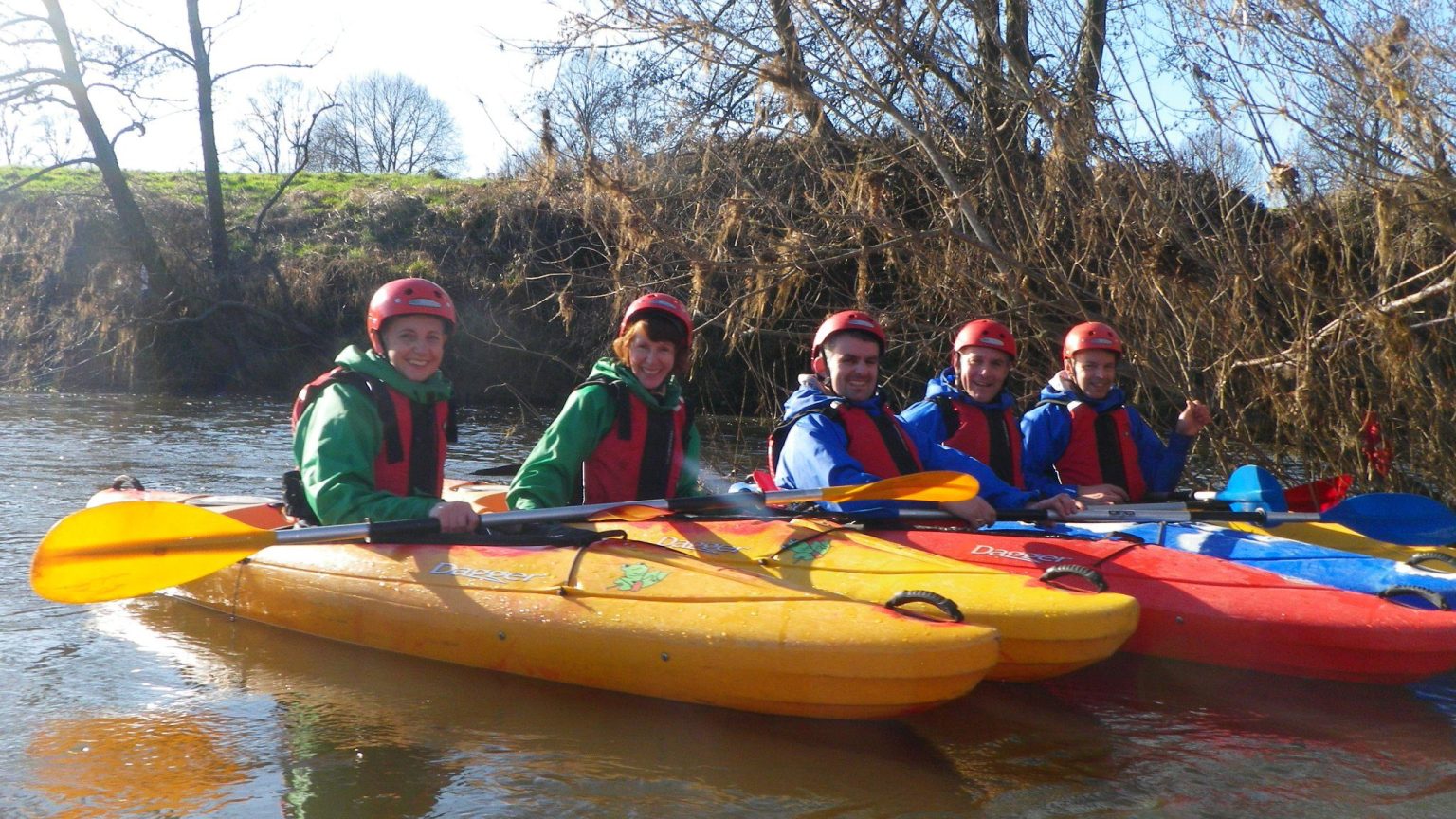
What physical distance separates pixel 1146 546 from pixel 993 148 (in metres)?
3.56

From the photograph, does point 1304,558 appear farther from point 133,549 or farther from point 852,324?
point 133,549

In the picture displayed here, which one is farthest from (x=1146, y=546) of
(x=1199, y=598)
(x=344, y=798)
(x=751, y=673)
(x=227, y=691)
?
(x=227, y=691)

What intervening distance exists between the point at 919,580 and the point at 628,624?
969 mm

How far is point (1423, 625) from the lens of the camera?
3971 mm

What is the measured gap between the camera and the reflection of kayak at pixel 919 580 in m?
3.74

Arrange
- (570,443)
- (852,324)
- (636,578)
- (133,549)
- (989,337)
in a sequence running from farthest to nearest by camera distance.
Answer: (989,337), (852,324), (570,443), (133,549), (636,578)

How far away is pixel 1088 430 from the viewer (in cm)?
585

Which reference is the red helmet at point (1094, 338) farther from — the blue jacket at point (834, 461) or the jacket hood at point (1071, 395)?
the blue jacket at point (834, 461)

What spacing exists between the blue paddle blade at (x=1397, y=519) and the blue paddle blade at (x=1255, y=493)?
29 centimetres

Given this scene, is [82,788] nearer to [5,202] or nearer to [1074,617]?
[1074,617]

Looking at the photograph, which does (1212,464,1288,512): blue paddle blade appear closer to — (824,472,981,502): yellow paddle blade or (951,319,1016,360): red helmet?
(951,319,1016,360): red helmet

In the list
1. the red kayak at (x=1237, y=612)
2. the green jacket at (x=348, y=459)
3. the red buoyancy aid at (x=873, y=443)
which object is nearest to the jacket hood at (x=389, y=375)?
the green jacket at (x=348, y=459)

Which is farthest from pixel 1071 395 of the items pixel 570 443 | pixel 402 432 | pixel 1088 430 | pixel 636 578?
pixel 402 432

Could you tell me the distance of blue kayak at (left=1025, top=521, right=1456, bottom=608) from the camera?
424cm
